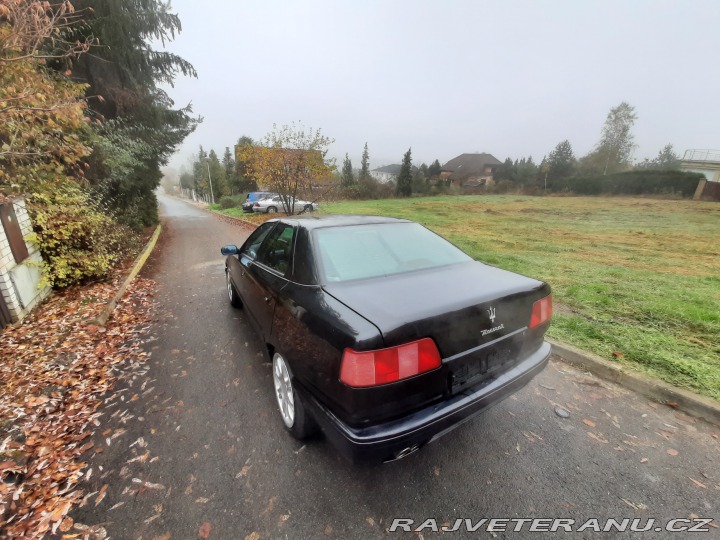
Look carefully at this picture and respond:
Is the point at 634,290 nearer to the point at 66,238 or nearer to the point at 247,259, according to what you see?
the point at 247,259

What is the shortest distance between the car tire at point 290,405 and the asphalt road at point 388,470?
0.12 meters

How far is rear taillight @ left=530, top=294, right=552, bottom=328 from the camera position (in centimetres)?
223

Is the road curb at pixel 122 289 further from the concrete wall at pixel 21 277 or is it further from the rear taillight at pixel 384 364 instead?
the rear taillight at pixel 384 364

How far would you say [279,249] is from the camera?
2834 millimetres

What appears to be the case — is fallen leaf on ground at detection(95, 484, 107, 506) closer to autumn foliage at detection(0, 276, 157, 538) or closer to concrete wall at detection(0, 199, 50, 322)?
autumn foliage at detection(0, 276, 157, 538)

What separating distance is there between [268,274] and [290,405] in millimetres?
1118

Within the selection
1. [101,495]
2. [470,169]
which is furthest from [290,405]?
[470,169]

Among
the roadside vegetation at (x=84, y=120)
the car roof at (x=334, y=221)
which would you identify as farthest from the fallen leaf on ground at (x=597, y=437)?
the roadside vegetation at (x=84, y=120)

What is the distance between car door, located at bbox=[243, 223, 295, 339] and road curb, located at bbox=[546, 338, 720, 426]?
3.06 m

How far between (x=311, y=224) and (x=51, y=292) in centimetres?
525

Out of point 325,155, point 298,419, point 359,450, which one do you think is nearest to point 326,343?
point 359,450

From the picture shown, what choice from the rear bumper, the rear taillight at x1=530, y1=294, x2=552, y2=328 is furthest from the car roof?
the rear taillight at x1=530, y1=294, x2=552, y2=328

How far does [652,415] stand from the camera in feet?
8.27

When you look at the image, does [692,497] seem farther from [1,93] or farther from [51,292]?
[51,292]
